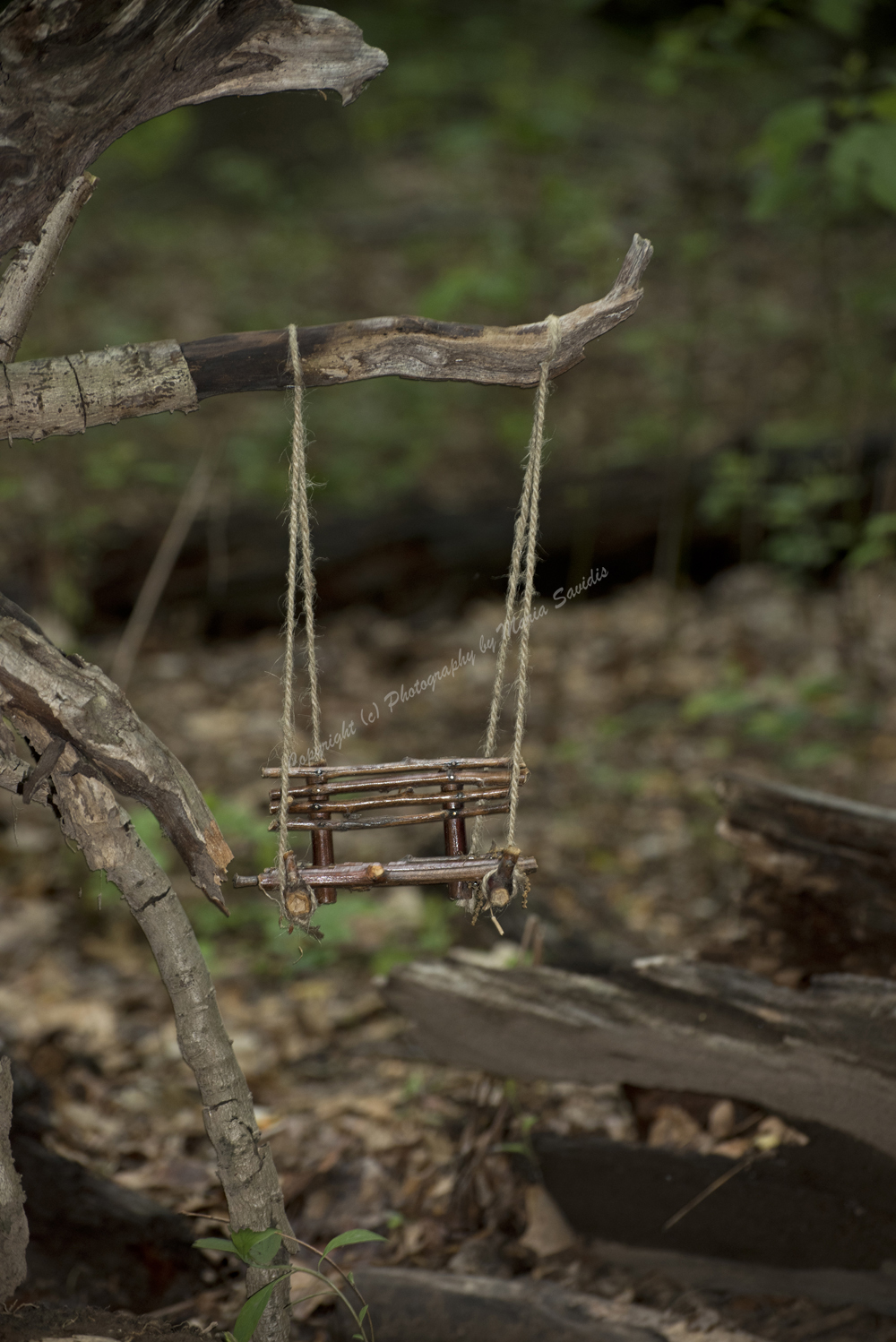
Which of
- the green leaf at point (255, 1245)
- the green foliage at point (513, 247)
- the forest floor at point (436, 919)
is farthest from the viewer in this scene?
the green foliage at point (513, 247)

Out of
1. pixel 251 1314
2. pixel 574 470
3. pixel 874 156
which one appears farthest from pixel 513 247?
pixel 251 1314

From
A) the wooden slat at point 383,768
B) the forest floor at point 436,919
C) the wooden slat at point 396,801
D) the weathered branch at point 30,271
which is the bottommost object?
the forest floor at point 436,919

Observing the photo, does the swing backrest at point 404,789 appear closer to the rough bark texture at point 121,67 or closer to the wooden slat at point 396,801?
the wooden slat at point 396,801

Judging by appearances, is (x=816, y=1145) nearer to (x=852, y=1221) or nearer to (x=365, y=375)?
(x=852, y=1221)

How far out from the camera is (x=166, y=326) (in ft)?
28.1

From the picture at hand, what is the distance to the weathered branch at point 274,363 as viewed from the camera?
1.48 metres

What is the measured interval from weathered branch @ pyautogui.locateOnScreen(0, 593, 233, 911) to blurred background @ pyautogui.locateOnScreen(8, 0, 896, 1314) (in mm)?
342

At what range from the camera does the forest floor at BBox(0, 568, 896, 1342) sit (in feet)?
7.77

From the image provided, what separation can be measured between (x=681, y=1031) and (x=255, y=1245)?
40.3 inches

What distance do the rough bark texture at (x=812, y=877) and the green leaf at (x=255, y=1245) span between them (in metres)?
1.49

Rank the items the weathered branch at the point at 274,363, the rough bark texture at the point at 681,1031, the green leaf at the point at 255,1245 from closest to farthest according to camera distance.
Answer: the weathered branch at the point at 274,363
the green leaf at the point at 255,1245
the rough bark texture at the point at 681,1031

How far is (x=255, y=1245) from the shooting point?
1.61 metres

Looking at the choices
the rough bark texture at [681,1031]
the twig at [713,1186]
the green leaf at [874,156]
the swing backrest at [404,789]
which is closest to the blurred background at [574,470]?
the green leaf at [874,156]

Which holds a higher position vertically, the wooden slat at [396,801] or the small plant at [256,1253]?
the wooden slat at [396,801]
